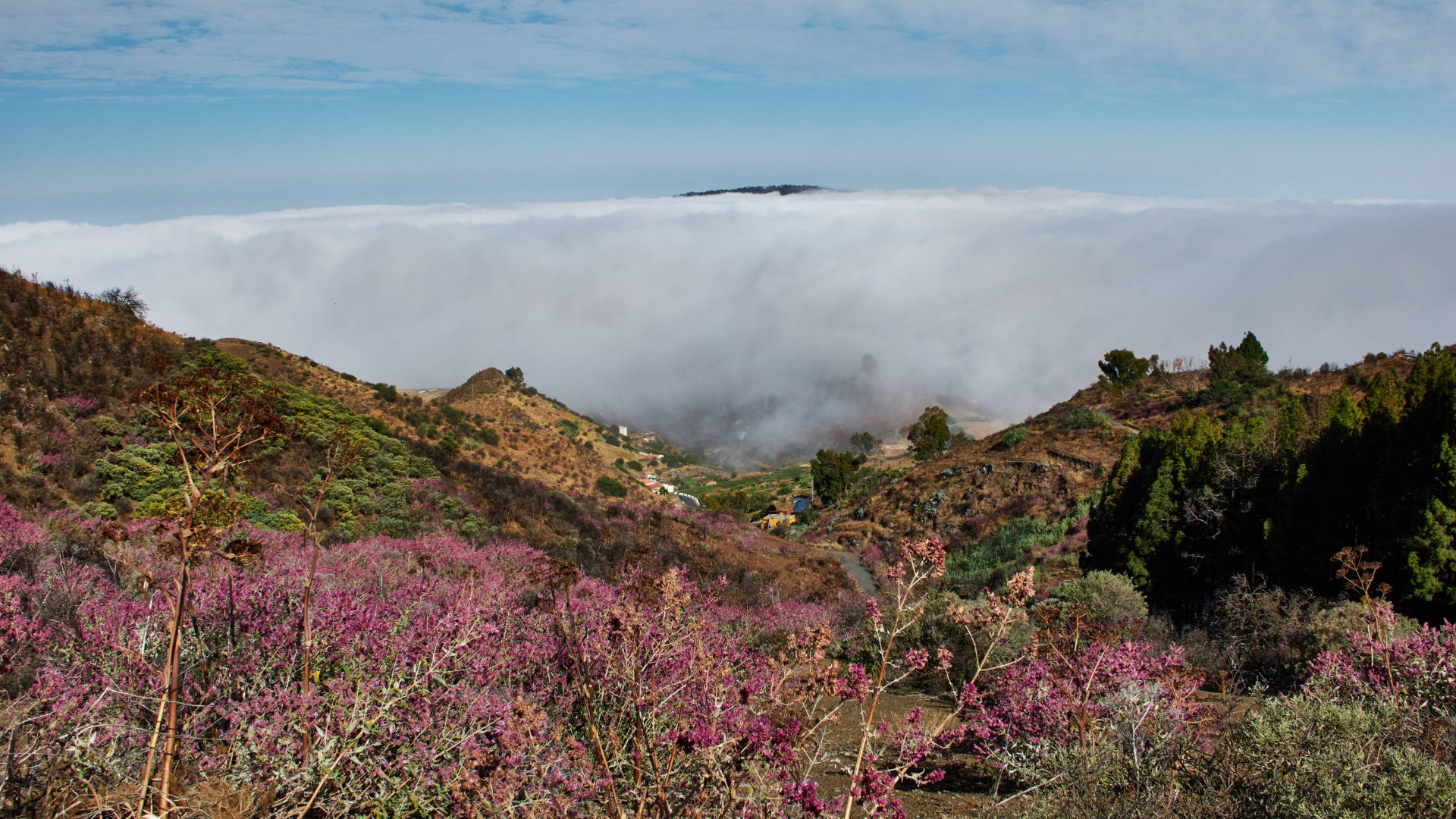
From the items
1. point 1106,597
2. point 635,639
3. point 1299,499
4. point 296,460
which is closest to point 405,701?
point 635,639

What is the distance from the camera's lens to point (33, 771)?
3408 millimetres

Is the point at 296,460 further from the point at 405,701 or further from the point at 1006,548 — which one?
the point at 1006,548

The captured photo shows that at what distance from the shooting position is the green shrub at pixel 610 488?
114 feet

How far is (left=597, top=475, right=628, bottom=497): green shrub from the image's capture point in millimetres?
34781

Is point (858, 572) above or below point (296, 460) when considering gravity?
below

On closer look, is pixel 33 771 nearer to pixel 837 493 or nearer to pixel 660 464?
pixel 837 493

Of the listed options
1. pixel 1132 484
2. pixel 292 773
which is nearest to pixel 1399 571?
pixel 1132 484

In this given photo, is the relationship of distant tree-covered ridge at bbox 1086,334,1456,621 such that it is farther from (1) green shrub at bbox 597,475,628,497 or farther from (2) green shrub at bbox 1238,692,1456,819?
(1) green shrub at bbox 597,475,628,497

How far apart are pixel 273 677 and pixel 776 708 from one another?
9.43 feet

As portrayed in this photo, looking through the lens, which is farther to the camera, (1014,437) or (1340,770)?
(1014,437)

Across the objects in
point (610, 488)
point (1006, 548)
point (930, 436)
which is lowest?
point (930, 436)

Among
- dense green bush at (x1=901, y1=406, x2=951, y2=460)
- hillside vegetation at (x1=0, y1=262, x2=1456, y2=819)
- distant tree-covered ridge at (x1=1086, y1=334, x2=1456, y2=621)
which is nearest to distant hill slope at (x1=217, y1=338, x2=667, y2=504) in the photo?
hillside vegetation at (x1=0, y1=262, x2=1456, y2=819)

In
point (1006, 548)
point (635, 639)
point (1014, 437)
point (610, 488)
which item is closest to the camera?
point (635, 639)

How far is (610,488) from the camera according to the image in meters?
35.1
